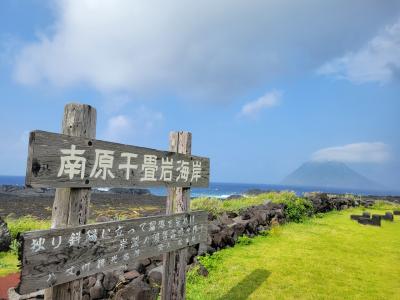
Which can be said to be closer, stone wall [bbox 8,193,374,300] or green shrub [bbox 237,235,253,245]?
stone wall [bbox 8,193,374,300]

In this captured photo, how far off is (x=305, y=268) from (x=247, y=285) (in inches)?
86.0

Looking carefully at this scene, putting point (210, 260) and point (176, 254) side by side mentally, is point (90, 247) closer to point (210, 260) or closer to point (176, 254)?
point (176, 254)

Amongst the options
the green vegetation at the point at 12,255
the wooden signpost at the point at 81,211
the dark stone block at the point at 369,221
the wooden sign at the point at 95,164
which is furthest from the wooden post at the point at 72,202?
the dark stone block at the point at 369,221

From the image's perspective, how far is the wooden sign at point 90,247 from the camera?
11.1 ft

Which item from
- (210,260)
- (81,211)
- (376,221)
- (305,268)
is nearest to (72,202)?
(81,211)

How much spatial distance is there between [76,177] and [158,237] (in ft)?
5.94

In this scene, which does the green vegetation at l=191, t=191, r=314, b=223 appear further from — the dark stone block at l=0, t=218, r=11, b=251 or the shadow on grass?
the dark stone block at l=0, t=218, r=11, b=251

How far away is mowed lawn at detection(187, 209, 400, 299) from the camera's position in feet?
24.7

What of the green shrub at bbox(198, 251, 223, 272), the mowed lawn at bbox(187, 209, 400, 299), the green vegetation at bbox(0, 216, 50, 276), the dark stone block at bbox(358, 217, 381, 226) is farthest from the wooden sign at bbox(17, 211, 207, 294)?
the dark stone block at bbox(358, 217, 381, 226)

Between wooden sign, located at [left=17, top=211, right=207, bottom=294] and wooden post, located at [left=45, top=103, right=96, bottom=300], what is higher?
wooden post, located at [left=45, top=103, right=96, bottom=300]

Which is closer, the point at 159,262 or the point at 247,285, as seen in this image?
the point at 247,285

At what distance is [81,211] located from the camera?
12.9 feet

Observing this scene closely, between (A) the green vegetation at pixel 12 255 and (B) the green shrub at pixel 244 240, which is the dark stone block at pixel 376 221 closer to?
(B) the green shrub at pixel 244 240

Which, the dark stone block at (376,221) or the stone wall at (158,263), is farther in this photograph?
the dark stone block at (376,221)
